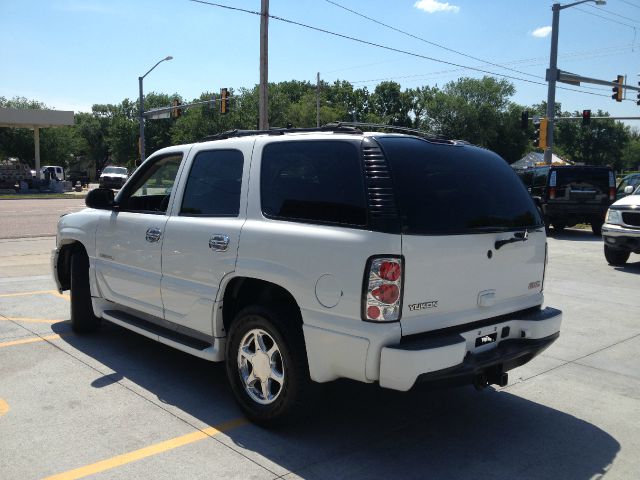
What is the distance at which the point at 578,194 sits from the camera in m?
16.4

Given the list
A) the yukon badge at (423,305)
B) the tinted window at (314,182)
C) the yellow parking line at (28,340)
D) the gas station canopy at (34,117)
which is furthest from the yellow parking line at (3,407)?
the gas station canopy at (34,117)

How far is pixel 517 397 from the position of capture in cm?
446

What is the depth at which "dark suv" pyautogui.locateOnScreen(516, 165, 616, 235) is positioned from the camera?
16297 millimetres

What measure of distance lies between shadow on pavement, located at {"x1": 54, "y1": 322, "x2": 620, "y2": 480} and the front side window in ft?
4.65

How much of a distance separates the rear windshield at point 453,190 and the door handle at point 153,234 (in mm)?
1988

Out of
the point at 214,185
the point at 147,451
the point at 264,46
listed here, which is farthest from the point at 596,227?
the point at 147,451

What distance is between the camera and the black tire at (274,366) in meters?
3.53

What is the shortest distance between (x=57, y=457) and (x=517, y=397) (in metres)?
3.19

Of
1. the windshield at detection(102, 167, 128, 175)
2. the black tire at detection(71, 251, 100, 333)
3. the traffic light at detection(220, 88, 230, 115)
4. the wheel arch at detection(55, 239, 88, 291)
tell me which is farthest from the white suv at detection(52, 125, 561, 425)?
the windshield at detection(102, 167, 128, 175)

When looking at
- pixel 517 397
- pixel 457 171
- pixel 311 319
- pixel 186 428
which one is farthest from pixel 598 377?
pixel 186 428

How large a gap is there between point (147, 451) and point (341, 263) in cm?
161

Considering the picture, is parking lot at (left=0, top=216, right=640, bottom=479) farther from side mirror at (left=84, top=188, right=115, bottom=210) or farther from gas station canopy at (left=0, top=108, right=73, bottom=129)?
gas station canopy at (left=0, top=108, right=73, bottom=129)

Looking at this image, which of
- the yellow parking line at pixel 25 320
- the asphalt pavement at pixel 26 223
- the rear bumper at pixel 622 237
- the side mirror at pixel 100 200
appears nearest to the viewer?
the side mirror at pixel 100 200

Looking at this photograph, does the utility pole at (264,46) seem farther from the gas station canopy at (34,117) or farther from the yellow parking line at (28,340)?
the gas station canopy at (34,117)
